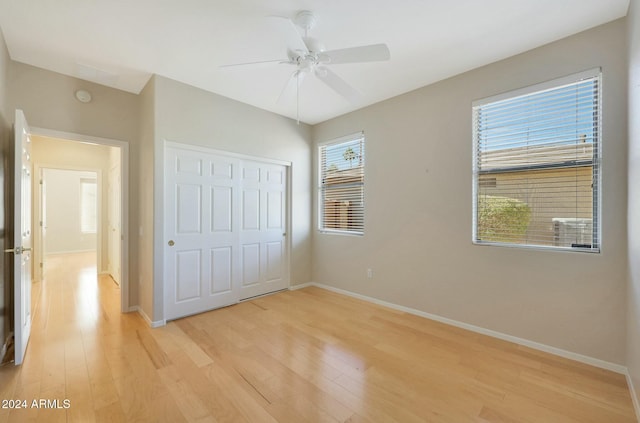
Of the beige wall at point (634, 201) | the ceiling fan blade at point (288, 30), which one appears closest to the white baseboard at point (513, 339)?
the beige wall at point (634, 201)

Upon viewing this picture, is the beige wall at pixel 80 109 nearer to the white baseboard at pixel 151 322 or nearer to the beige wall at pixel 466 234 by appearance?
the white baseboard at pixel 151 322

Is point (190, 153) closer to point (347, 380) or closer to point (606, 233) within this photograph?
point (347, 380)

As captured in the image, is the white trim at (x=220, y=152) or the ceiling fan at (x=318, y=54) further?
the white trim at (x=220, y=152)

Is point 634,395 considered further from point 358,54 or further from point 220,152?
point 220,152

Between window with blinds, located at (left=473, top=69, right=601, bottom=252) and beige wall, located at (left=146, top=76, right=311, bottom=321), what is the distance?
264 centimetres

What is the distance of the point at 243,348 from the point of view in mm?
2523

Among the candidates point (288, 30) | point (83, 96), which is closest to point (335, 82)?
point (288, 30)

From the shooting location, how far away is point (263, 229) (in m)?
4.12

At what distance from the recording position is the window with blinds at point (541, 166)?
7.43 ft

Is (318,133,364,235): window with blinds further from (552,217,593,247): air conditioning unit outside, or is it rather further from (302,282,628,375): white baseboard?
(552,217,593,247): air conditioning unit outside

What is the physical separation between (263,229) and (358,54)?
2857 millimetres

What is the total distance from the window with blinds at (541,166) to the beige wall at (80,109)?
4.17m

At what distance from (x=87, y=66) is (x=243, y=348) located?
3.35 meters

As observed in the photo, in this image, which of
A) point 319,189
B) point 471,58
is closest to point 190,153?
point 319,189
